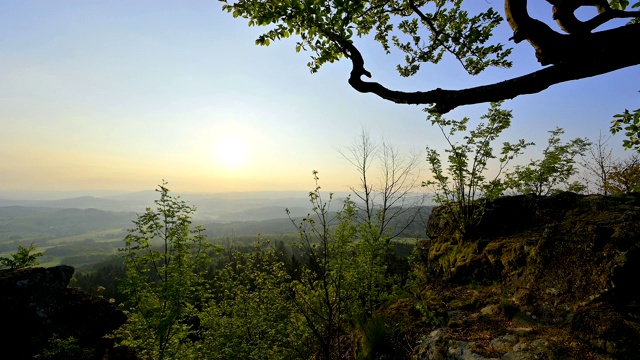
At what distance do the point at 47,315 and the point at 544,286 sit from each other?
47.3 ft

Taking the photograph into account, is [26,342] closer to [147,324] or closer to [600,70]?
[147,324]

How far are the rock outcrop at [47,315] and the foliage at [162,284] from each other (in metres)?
0.72

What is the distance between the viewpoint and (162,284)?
29.9ft

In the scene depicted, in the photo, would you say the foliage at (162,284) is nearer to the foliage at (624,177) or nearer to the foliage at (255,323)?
the foliage at (255,323)

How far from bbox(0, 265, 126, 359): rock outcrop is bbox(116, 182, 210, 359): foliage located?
724 mm

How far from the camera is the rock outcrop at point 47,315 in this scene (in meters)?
8.64

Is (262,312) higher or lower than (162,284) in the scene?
lower

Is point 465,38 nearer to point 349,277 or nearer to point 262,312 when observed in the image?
point 349,277

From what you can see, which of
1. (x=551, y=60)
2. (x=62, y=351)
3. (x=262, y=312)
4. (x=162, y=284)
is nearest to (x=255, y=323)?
(x=262, y=312)

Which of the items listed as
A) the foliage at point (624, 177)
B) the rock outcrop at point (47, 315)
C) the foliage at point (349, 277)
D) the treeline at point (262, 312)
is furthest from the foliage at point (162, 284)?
the foliage at point (624, 177)

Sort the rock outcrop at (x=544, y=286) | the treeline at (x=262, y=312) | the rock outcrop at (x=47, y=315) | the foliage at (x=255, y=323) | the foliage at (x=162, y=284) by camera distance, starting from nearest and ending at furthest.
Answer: the rock outcrop at (x=544, y=286)
the treeline at (x=262, y=312)
the rock outcrop at (x=47, y=315)
the foliage at (x=162, y=284)
the foliage at (x=255, y=323)

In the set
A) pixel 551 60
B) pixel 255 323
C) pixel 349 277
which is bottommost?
pixel 255 323

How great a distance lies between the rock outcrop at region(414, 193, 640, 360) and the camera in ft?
15.9

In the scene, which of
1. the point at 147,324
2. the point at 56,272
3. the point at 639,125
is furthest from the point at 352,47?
the point at 56,272
